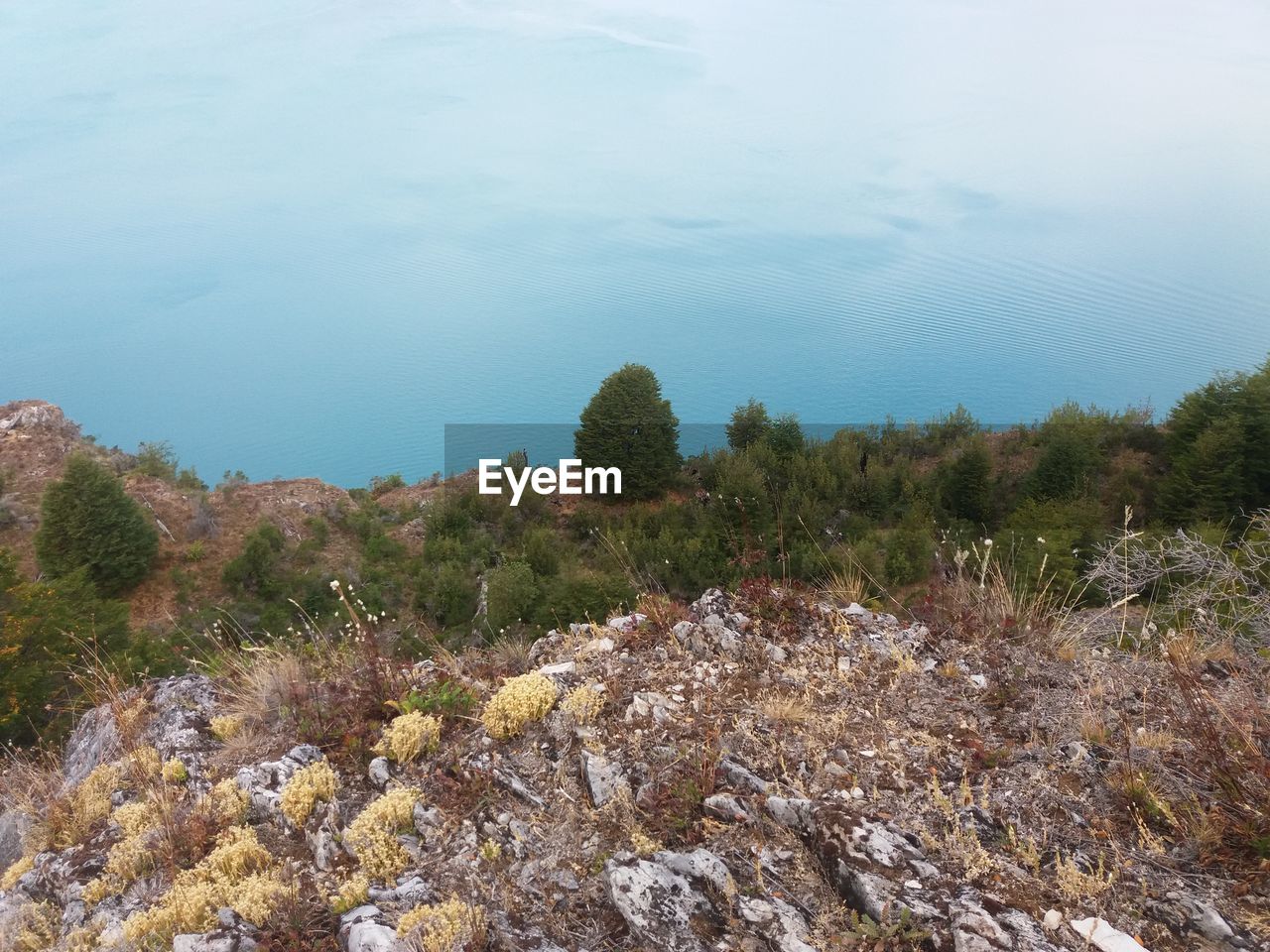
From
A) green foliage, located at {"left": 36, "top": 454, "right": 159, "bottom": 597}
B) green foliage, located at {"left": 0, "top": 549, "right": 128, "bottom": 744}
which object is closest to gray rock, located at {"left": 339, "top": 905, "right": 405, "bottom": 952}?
green foliage, located at {"left": 0, "top": 549, "right": 128, "bottom": 744}

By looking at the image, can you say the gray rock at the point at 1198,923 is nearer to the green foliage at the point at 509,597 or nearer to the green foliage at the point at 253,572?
the green foliage at the point at 509,597

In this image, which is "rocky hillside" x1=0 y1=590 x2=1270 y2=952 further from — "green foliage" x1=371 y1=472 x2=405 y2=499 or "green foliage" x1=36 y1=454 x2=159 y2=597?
"green foliage" x1=371 y1=472 x2=405 y2=499

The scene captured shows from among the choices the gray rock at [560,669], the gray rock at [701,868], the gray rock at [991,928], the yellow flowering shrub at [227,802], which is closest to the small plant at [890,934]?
the gray rock at [991,928]

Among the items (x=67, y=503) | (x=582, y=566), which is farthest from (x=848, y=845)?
(x=67, y=503)

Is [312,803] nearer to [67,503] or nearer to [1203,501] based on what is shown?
[67,503]

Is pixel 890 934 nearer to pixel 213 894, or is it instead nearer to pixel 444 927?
pixel 444 927
